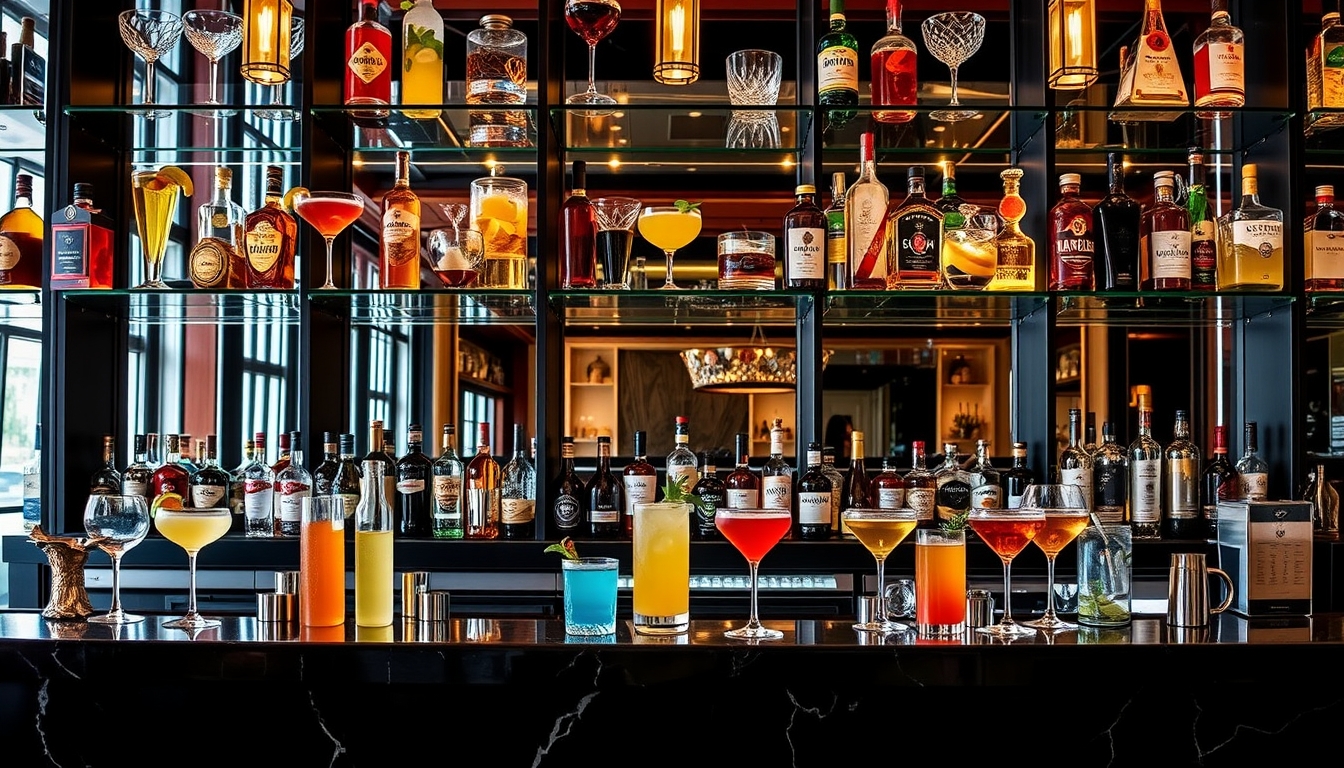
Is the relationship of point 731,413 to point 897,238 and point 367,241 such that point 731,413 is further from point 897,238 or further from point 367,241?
point 897,238

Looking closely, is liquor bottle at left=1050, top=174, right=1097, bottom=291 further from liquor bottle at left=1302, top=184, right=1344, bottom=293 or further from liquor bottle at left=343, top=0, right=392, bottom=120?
liquor bottle at left=343, top=0, right=392, bottom=120

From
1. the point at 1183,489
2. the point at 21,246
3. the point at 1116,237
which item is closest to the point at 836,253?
the point at 1116,237

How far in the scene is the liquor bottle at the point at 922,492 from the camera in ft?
8.81

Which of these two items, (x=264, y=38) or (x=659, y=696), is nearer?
(x=659, y=696)

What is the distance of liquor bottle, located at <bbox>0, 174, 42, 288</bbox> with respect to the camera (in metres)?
2.62

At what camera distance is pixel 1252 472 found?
2.53 meters

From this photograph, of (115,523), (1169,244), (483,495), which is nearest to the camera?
(115,523)

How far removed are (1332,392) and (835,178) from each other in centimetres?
347

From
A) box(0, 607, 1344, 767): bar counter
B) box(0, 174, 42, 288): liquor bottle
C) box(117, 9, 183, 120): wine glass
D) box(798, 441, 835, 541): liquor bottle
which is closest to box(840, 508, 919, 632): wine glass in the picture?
box(0, 607, 1344, 767): bar counter

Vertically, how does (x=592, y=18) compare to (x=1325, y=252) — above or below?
above

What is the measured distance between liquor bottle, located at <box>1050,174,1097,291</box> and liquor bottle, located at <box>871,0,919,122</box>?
42 cm

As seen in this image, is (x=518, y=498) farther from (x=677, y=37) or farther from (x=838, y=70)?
(x=838, y=70)

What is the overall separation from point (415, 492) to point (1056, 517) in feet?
5.30

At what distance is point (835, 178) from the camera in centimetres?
267
